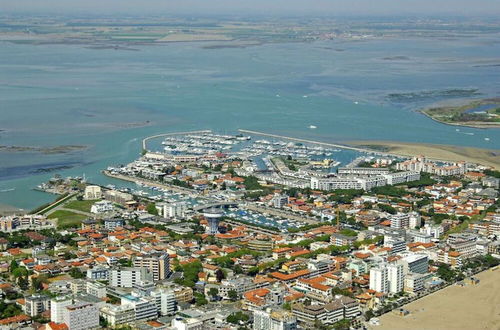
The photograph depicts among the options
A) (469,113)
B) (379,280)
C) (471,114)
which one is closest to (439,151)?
(471,114)

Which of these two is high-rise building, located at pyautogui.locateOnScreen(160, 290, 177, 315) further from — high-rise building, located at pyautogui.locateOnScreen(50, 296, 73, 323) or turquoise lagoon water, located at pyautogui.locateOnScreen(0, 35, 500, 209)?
turquoise lagoon water, located at pyautogui.locateOnScreen(0, 35, 500, 209)

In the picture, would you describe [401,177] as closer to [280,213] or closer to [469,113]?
[280,213]

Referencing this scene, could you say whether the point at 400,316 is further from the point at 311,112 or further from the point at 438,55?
the point at 438,55

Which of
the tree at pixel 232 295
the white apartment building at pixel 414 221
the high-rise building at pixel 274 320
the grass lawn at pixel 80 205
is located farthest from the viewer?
the grass lawn at pixel 80 205

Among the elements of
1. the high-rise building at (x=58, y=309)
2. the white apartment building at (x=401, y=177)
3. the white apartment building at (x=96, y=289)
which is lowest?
the white apartment building at (x=401, y=177)

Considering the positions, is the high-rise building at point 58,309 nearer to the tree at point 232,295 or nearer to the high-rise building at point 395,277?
the tree at point 232,295

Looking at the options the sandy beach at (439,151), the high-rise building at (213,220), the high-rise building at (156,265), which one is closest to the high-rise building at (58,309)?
the high-rise building at (156,265)

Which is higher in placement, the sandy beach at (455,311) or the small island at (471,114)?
the sandy beach at (455,311)
